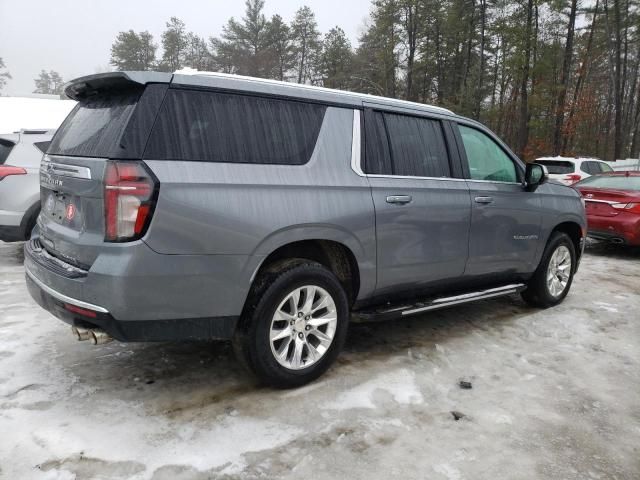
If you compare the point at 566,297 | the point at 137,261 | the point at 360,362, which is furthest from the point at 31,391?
the point at 566,297

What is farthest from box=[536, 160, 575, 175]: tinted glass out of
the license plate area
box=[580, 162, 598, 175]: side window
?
the license plate area

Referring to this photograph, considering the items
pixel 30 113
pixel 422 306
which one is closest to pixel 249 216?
pixel 422 306

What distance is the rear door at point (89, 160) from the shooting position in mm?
2527

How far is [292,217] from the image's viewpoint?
2914mm

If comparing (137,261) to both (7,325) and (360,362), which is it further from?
(7,325)

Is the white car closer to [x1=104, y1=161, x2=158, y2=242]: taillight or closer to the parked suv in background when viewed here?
the parked suv in background

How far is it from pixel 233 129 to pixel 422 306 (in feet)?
6.23

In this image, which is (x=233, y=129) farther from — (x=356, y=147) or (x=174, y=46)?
(x=174, y=46)

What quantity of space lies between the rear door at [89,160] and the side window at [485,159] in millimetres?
2650

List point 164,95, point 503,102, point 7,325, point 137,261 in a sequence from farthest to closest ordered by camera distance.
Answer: point 503,102 < point 7,325 < point 164,95 < point 137,261

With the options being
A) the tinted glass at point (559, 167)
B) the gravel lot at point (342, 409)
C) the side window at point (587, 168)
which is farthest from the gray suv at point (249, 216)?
the side window at point (587, 168)

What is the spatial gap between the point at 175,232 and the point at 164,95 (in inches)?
28.9

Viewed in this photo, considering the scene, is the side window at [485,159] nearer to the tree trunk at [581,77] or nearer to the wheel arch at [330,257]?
the wheel arch at [330,257]

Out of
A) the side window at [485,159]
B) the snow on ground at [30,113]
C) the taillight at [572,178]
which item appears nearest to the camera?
the side window at [485,159]
